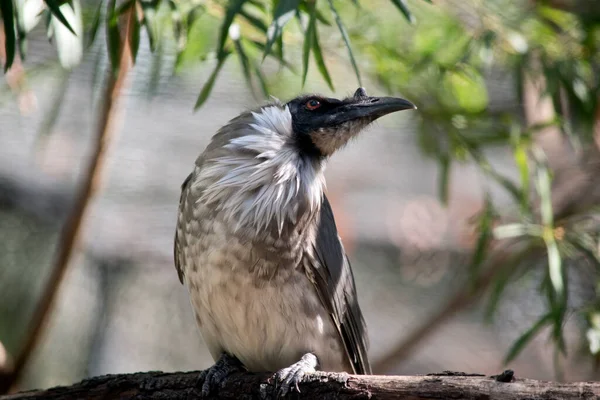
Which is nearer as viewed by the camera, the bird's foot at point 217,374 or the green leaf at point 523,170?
the bird's foot at point 217,374

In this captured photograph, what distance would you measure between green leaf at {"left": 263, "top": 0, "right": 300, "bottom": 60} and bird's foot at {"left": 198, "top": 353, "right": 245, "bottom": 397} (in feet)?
3.81

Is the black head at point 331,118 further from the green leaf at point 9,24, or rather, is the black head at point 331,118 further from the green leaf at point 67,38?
the green leaf at point 9,24

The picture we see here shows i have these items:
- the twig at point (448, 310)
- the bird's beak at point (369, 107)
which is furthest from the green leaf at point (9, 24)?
the twig at point (448, 310)

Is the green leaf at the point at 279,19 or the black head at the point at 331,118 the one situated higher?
the green leaf at the point at 279,19

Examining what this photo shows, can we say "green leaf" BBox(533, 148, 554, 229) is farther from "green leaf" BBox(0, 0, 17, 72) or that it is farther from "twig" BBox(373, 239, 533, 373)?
"green leaf" BBox(0, 0, 17, 72)

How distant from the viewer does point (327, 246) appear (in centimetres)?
328

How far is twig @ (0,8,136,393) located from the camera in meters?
3.84

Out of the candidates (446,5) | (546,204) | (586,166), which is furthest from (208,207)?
(586,166)

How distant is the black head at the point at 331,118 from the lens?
10.6ft

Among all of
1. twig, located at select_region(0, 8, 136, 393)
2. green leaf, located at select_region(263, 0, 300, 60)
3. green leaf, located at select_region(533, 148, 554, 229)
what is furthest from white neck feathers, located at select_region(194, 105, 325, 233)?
green leaf, located at select_region(533, 148, 554, 229)

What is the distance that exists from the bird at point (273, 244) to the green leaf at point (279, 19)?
2.06 feet

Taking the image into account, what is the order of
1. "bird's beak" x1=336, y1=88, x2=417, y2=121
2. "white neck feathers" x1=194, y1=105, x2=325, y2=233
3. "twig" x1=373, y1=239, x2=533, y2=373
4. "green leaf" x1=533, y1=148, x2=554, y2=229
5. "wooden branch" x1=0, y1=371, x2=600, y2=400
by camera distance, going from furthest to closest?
"twig" x1=373, y1=239, x2=533, y2=373
"green leaf" x1=533, y1=148, x2=554, y2=229
"bird's beak" x1=336, y1=88, x2=417, y2=121
"white neck feathers" x1=194, y1=105, x2=325, y2=233
"wooden branch" x1=0, y1=371, x2=600, y2=400

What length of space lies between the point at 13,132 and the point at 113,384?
3686 millimetres

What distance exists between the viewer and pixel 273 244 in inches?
122
